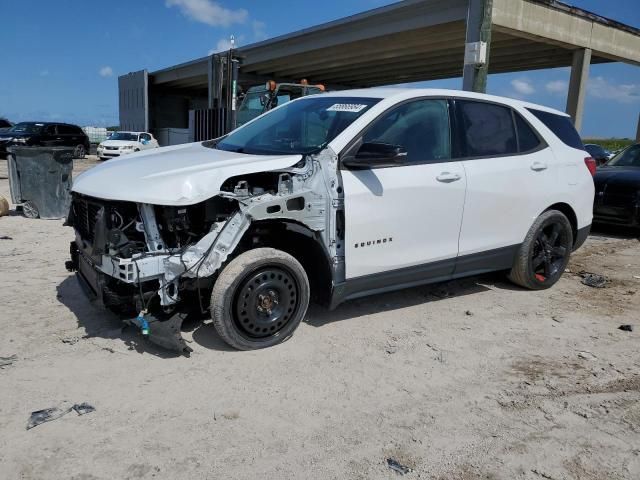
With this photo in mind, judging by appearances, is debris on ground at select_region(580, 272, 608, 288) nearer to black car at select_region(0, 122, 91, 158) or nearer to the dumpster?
the dumpster

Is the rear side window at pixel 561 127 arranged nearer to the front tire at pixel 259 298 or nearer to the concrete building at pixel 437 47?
the front tire at pixel 259 298

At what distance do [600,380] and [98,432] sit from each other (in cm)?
314

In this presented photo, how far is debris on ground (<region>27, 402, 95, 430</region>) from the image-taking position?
2.89 meters

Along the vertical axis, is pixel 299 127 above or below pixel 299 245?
above

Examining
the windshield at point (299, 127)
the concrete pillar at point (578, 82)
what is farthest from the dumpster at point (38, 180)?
the concrete pillar at point (578, 82)

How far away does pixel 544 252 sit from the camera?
5512 mm

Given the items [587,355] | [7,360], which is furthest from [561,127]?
[7,360]

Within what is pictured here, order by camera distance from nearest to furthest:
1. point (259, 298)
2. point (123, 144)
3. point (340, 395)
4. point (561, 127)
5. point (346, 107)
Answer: point (340, 395) → point (259, 298) → point (346, 107) → point (561, 127) → point (123, 144)

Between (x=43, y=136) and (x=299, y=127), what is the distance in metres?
23.1

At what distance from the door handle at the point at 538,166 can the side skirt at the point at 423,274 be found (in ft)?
2.46

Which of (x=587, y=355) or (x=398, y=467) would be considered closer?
(x=398, y=467)

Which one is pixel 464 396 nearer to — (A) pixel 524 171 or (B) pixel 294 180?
(B) pixel 294 180

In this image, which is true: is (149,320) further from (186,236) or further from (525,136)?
(525,136)

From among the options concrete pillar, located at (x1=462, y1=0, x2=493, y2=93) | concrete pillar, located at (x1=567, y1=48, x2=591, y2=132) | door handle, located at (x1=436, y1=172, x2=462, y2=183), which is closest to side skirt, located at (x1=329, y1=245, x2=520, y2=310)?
door handle, located at (x1=436, y1=172, x2=462, y2=183)
